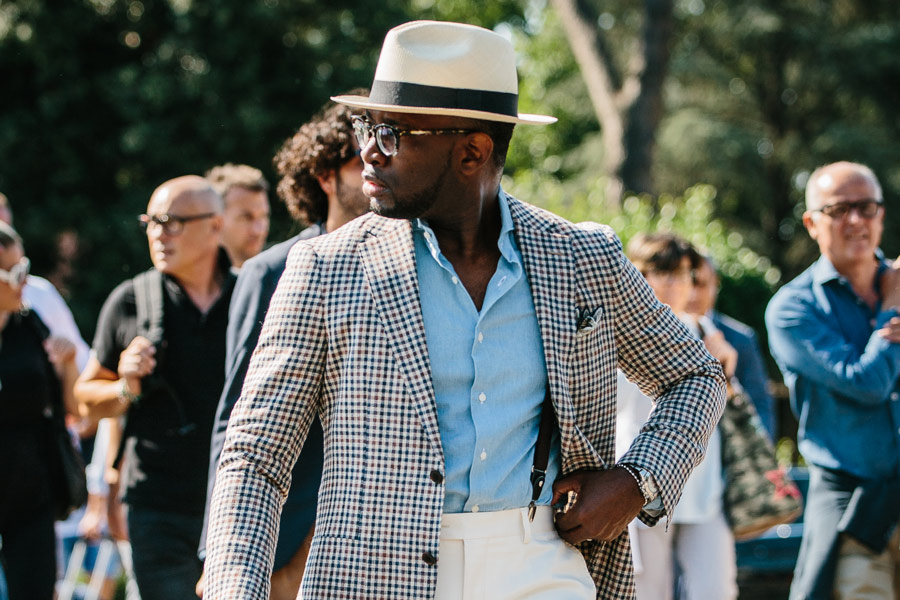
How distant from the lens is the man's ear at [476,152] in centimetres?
285

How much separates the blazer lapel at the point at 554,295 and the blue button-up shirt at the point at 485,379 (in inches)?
1.5

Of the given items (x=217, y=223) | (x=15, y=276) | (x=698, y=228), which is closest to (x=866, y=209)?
(x=217, y=223)

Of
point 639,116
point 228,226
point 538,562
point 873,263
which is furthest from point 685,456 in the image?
point 639,116

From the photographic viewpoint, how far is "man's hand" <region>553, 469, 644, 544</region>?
2.74 m

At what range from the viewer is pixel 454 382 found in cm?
267

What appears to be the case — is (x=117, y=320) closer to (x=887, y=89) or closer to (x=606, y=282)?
(x=606, y=282)

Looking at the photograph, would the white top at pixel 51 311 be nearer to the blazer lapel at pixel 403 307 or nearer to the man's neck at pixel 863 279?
the man's neck at pixel 863 279

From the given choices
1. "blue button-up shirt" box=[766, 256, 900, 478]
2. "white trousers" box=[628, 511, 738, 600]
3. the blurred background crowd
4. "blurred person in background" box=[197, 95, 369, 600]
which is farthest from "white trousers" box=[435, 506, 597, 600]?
the blurred background crowd

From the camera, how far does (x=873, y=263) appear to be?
19.3ft

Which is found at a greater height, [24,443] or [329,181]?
[329,181]

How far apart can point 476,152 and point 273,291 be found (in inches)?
51.4

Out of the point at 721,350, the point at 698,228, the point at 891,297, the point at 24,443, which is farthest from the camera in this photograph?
the point at 698,228

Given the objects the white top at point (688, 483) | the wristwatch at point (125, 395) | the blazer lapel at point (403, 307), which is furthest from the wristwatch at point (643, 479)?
the white top at point (688, 483)

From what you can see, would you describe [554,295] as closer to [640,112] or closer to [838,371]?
[838,371]
